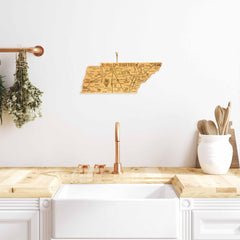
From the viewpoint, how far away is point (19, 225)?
144 cm

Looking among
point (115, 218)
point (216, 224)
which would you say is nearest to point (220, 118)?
point (216, 224)

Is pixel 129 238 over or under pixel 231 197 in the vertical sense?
under

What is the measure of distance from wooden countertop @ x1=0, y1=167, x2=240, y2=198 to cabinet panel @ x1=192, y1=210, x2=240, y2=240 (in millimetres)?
77

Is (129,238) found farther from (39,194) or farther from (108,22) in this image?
(108,22)

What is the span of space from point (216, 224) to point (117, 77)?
99 cm

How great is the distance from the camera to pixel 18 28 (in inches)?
76.9

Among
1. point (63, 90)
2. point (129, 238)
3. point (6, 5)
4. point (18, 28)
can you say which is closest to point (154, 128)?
point (63, 90)

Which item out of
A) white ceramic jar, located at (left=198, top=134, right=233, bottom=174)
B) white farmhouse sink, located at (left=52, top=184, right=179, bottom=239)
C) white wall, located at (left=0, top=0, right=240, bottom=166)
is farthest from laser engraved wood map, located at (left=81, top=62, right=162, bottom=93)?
white farmhouse sink, located at (left=52, top=184, right=179, bottom=239)

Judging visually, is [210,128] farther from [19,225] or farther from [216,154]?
[19,225]

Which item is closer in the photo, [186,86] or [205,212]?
[205,212]

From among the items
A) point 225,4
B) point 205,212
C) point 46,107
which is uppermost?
point 225,4

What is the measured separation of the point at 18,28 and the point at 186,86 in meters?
1.08

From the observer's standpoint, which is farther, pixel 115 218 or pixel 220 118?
pixel 220 118

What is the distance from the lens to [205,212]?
4.67 feet
